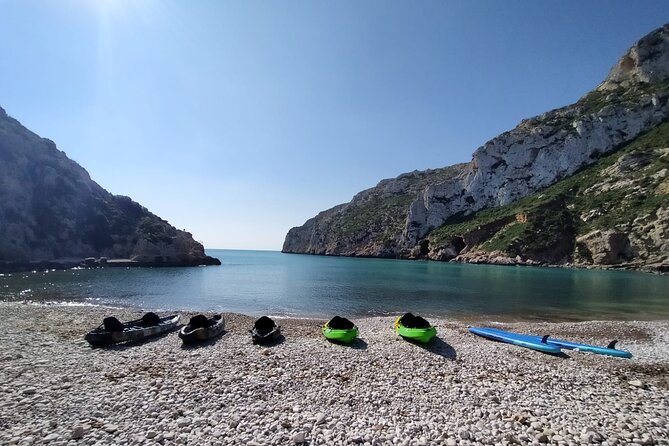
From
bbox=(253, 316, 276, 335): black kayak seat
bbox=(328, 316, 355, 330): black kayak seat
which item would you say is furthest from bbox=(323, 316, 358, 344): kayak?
bbox=(253, 316, 276, 335): black kayak seat

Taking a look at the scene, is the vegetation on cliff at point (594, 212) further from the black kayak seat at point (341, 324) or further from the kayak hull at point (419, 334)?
the black kayak seat at point (341, 324)

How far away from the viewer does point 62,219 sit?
93.2 m

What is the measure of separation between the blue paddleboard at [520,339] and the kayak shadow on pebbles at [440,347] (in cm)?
370

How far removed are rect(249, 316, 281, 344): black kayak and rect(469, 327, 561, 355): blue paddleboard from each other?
482 inches

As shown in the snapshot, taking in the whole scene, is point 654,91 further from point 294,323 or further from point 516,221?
point 294,323

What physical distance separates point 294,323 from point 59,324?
15.3 m

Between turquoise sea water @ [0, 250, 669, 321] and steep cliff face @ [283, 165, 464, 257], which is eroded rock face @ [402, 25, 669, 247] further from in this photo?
turquoise sea water @ [0, 250, 669, 321]

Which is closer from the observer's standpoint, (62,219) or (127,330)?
(127,330)

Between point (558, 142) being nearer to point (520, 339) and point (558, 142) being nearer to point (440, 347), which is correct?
point (520, 339)

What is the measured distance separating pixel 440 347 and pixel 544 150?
13427cm

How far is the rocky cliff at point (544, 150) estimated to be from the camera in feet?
374

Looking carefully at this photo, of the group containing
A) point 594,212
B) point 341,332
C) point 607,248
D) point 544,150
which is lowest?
point 341,332

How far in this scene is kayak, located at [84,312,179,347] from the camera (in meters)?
16.6

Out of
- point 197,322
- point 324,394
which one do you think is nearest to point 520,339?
point 324,394
